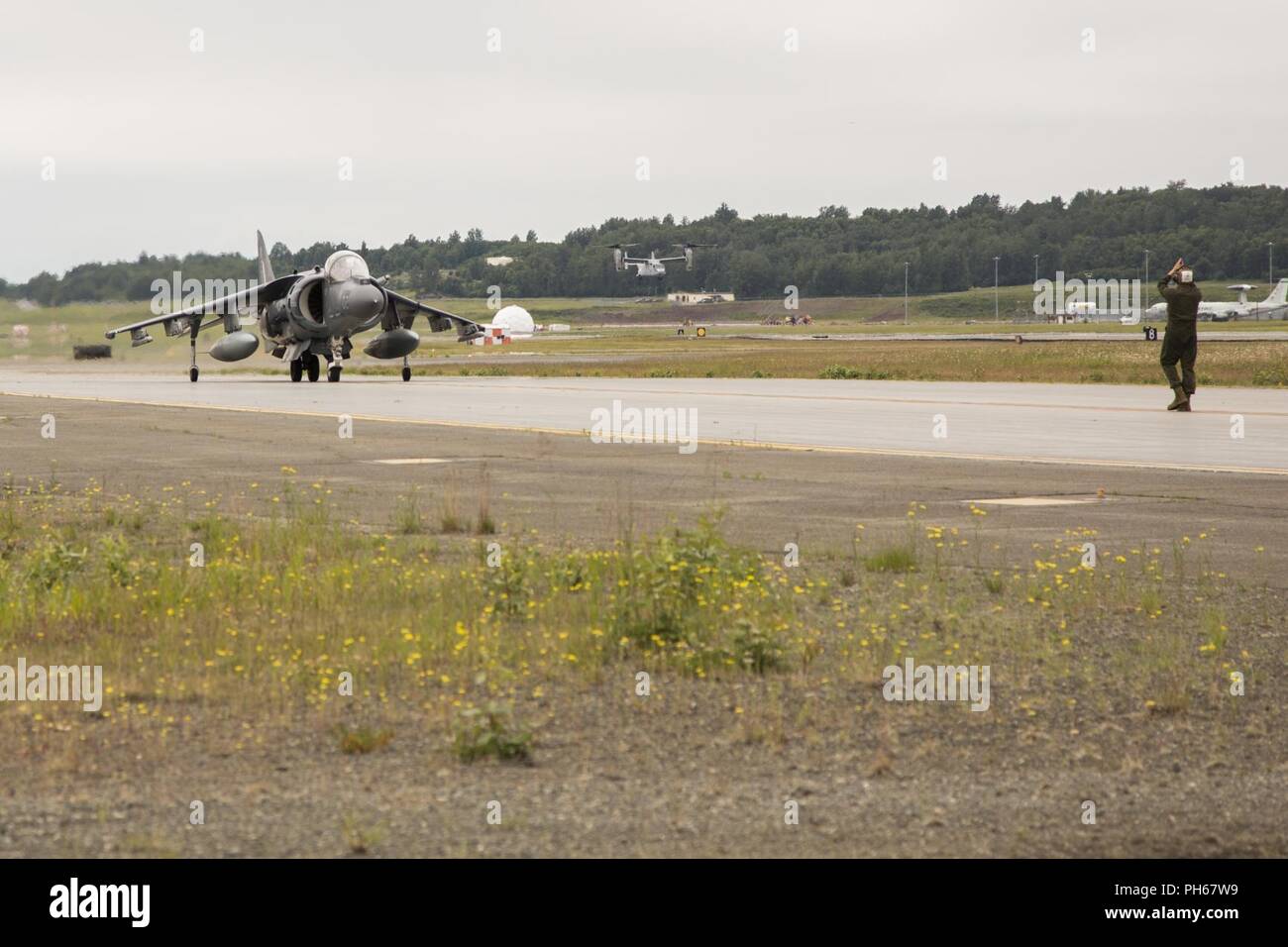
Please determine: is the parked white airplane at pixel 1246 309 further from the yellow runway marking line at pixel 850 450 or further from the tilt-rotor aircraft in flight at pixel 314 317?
the yellow runway marking line at pixel 850 450

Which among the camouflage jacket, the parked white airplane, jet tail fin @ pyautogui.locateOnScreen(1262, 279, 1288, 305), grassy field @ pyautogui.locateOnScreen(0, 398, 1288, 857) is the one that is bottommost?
grassy field @ pyautogui.locateOnScreen(0, 398, 1288, 857)

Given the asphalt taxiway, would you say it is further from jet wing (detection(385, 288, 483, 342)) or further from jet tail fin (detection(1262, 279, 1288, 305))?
jet tail fin (detection(1262, 279, 1288, 305))

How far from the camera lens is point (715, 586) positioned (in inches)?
391

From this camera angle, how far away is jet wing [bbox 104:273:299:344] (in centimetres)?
4750

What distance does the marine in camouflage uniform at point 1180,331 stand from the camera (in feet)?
86.7

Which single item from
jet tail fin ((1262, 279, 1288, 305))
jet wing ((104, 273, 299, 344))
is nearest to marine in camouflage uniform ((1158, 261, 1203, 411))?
jet wing ((104, 273, 299, 344))

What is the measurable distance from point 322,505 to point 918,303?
187m

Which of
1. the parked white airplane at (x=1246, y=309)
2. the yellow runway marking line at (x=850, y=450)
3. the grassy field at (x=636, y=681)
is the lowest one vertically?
the grassy field at (x=636, y=681)

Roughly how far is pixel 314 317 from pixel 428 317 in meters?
6.49

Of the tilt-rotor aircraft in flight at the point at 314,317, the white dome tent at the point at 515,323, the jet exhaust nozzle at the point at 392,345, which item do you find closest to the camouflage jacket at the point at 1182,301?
the tilt-rotor aircraft in flight at the point at 314,317

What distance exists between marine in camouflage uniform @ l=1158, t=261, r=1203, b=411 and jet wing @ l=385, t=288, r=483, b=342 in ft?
85.9

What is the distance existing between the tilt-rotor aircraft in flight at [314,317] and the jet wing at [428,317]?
4 cm

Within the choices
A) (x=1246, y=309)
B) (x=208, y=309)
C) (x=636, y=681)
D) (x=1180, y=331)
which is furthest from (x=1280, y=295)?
(x=636, y=681)
